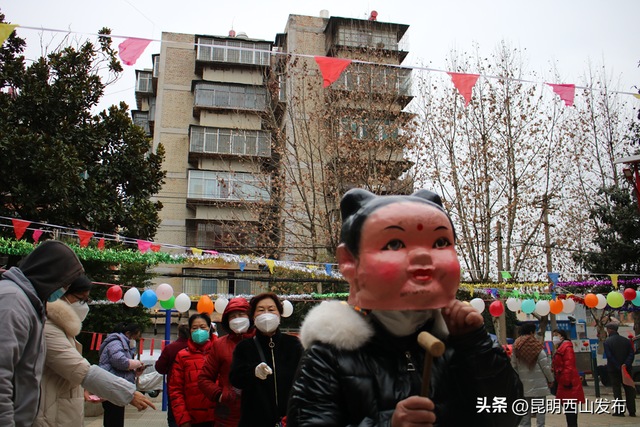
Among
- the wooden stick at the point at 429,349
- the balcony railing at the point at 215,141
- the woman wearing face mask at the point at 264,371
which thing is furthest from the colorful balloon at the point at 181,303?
the balcony railing at the point at 215,141

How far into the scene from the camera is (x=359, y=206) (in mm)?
2127

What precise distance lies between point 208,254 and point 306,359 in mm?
10066

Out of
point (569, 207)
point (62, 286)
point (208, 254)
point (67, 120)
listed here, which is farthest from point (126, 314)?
point (569, 207)

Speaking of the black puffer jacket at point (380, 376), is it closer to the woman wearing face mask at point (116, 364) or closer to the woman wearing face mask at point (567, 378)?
the woman wearing face mask at point (116, 364)

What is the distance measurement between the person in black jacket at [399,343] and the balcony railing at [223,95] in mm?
26019

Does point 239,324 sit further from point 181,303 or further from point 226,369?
point 181,303

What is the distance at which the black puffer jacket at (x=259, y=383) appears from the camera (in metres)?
3.65

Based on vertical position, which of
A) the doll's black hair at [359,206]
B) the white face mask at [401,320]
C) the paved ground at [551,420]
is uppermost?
the doll's black hair at [359,206]

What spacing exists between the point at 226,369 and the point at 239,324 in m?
0.41

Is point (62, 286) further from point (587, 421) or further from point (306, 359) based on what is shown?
point (587, 421)

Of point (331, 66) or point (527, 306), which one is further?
point (527, 306)

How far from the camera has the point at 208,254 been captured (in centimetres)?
1164

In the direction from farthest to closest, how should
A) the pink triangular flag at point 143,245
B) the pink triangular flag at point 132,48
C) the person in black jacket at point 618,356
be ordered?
the pink triangular flag at point 143,245 < the person in black jacket at point 618,356 < the pink triangular flag at point 132,48

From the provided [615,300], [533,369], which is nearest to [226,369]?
[533,369]
